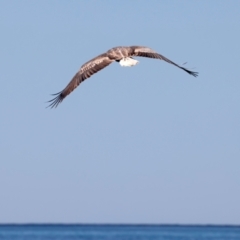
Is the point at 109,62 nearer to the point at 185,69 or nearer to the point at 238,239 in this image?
the point at 185,69

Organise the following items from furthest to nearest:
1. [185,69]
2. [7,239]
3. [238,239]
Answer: [238,239] → [7,239] → [185,69]

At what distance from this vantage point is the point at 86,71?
1886 cm

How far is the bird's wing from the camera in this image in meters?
18.7

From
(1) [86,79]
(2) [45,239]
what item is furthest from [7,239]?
(1) [86,79]

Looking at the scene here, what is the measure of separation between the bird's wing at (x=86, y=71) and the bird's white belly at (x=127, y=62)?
713mm

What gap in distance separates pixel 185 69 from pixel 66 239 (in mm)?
55533

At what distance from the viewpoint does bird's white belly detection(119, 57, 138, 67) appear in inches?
695

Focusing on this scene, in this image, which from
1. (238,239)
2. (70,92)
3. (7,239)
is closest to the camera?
(70,92)

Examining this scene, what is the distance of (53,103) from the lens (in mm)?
18422

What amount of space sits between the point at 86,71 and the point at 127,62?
53.2 inches

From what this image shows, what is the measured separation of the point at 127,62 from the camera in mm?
17781

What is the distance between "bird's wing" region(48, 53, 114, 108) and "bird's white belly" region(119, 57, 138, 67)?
713 millimetres

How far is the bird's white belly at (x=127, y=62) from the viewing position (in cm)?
1764

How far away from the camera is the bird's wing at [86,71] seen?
18672mm
